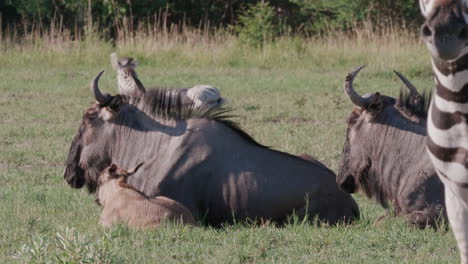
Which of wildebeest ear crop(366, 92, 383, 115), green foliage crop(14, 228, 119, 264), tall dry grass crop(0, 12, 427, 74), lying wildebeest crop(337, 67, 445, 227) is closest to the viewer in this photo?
green foliage crop(14, 228, 119, 264)

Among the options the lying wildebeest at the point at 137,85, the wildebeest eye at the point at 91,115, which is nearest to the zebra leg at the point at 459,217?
the wildebeest eye at the point at 91,115

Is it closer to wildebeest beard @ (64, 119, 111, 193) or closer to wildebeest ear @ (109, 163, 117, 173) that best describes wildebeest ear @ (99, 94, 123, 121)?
wildebeest beard @ (64, 119, 111, 193)

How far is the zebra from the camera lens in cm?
366

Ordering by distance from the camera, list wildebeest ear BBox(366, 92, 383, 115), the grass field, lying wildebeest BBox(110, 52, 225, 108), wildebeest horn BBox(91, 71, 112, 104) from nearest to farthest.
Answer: the grass field
wildebeest ear BBox(366, 92, 383, 115)
wildebeest horn BBox(91, 71, 112, 104)
lying wildebeest BBox(110, 52, 225, 108)

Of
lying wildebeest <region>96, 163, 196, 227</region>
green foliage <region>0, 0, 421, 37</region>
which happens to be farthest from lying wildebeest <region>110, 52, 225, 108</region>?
green foliage <region>0, 0, 421, 37</region>

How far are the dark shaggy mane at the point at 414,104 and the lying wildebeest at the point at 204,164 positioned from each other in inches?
29.9

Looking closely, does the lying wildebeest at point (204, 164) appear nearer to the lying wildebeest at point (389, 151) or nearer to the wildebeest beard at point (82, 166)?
the wildebeest beard at point (82, 166)

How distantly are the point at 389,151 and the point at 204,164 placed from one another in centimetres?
141

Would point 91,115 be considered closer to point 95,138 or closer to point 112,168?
point 95,138

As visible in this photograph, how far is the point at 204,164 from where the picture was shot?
722 cm

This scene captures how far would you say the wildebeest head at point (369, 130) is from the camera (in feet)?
23.8

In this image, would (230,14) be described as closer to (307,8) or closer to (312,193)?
(307,8)

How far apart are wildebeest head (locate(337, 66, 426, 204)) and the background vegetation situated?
32cm

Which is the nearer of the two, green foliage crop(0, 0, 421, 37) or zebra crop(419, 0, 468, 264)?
zebra crop(419, 0, 468, 264)
